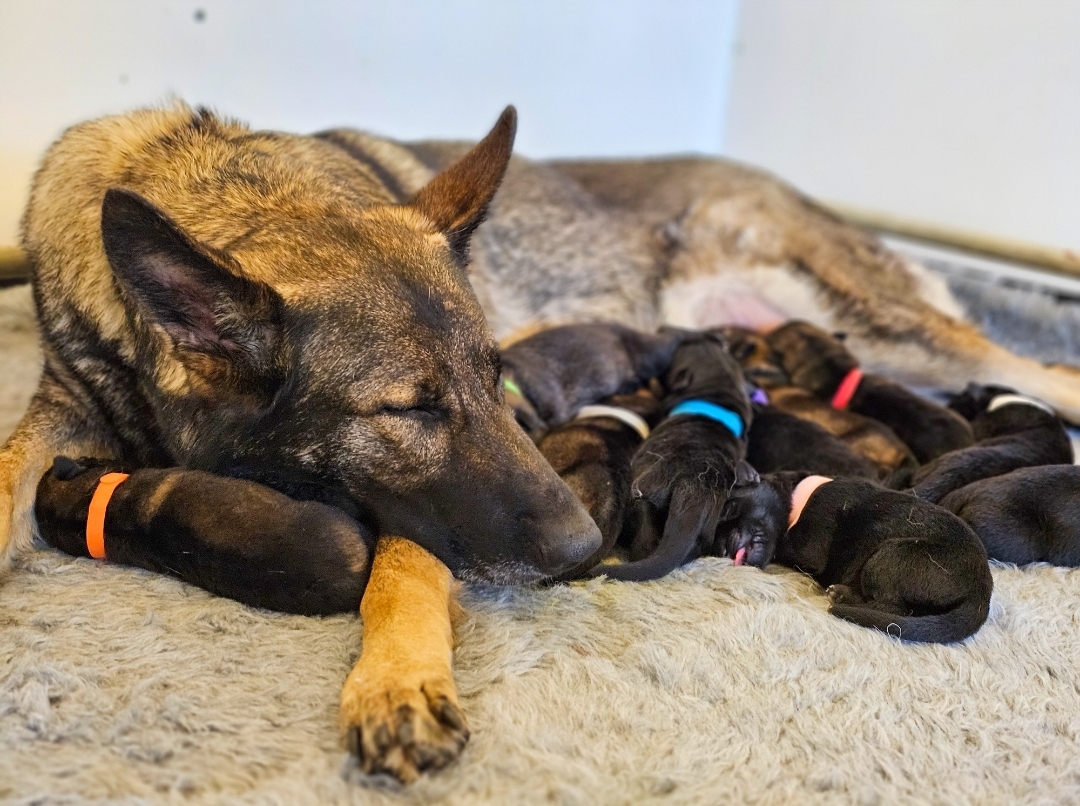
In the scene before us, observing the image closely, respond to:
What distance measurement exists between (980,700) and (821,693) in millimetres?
295

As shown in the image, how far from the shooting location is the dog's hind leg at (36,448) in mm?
1795

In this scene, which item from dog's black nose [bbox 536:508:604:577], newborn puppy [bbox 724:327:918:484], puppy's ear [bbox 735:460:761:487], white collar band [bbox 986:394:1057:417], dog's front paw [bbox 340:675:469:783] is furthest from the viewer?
white collar band [bbox 986:394:1057:417]

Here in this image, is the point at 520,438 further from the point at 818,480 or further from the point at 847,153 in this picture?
the point at 847,153

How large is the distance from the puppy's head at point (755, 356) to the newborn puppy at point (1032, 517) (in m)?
0.99

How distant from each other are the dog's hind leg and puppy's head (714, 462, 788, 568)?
1512 millimetres

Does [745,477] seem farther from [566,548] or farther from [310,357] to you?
[310,357]

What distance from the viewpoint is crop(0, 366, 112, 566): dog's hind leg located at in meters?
1.79

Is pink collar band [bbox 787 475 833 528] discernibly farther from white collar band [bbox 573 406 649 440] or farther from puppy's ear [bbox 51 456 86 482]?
puppy's ear [bbox 51 456 86 482]

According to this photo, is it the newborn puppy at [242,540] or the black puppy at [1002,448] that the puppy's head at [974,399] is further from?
the newborn puppy at [242,540]

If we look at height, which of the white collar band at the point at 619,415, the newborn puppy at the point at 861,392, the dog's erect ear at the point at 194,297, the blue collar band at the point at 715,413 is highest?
the dog's erect ear at the point at 194,297

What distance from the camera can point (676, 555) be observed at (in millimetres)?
1768

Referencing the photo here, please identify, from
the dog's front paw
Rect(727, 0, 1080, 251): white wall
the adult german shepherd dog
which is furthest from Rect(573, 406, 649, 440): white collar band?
Rect(727, 0, 1080, 251): white wall

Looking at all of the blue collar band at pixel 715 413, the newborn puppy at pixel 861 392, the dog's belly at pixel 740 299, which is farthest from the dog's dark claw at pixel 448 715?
the dog's belly at pixel 740 299

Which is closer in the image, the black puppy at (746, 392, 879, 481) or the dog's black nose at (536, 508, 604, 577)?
the dog's black nose at (536, 508, 604, 577)
